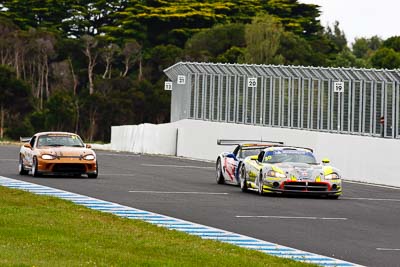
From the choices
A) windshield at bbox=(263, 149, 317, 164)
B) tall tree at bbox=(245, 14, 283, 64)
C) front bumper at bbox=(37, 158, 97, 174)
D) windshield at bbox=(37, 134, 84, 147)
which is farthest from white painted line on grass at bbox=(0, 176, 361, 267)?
tall tree at bbox=(245, 14, 283, 64)

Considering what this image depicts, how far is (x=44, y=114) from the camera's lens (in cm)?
9700

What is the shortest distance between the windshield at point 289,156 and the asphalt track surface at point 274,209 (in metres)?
0.88

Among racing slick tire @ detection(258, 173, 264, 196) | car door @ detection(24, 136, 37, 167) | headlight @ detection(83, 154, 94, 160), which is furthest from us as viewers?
car door @ detection(24, 136, 37, 167)

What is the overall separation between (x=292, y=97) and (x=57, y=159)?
1672cm

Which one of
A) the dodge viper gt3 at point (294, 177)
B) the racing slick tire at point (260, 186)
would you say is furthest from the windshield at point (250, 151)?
the racing slick tire at point (260, 186)

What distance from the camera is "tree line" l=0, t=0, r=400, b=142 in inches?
3900

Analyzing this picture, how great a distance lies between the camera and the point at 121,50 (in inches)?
4446

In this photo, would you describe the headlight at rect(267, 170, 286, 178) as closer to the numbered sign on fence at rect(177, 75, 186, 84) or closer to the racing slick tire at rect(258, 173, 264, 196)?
the racing slick tire at rect(258, 173, 264, 196)

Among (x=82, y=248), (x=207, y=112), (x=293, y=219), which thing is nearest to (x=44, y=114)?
(x=207, y=112)

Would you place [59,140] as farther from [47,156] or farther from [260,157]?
[260,157]

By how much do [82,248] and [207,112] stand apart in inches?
1634

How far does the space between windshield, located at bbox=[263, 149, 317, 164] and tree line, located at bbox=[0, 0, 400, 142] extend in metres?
68.9

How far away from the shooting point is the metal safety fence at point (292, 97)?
3844 cm

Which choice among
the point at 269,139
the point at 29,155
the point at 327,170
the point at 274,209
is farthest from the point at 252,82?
the point at 274,209
